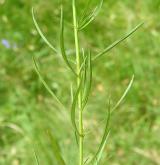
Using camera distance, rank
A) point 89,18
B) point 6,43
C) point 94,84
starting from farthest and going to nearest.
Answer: point 6,43 < point 94,84 < point 89,18

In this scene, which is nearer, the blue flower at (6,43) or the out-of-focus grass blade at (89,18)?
the out-of-focus grass blade at (89,18)

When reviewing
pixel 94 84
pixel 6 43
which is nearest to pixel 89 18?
pixel 94 84

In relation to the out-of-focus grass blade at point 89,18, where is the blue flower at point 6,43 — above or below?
below

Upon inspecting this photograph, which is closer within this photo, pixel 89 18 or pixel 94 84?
pixel 89 18

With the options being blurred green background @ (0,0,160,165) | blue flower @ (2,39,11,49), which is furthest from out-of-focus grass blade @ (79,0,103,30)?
blue flower @ (2,39,11,49)

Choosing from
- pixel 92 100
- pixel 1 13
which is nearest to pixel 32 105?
pixel 92 100

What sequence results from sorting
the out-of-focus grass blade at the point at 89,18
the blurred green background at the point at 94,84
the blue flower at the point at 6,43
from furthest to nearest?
1. the blue flower at the point at 6,43
2. the blurred green background at the point at 94,84
3. the out-of-focus grass blade at the point at 89,18

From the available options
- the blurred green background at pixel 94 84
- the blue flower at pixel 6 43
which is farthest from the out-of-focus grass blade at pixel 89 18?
the blue flower at pixel 6 43

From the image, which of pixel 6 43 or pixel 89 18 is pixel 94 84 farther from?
pixel 89 18

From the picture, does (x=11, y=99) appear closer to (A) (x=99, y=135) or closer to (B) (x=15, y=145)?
(B) (x=15, y=145)

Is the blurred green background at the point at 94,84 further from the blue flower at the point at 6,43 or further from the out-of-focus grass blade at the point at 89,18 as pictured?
the out-of-focus grass blade at the point at 89,18
